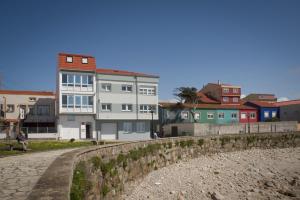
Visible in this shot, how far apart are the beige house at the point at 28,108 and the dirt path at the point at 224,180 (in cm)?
2826

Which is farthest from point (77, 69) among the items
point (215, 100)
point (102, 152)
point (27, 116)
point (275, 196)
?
point (215, 100)

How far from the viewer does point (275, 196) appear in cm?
1839

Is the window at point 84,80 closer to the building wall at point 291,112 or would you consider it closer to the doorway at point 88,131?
the doorway at point 88,131

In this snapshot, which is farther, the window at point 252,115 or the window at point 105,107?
the window at point 252,115

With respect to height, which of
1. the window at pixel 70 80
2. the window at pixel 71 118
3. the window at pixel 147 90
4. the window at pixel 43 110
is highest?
the window at pixel 70 80

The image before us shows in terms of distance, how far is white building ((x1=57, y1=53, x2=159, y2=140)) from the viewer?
38094mm

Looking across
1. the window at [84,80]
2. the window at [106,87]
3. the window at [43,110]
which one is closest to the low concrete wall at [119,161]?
the window at [106,87]

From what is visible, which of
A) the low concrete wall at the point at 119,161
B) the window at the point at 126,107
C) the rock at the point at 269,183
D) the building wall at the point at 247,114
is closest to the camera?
the low concrete wall at the point at 119,161

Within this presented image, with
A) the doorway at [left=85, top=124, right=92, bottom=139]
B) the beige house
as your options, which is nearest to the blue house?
the doorway at [left=85, top=124, right=92, bottom=139]

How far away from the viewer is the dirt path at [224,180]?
18.2 meters

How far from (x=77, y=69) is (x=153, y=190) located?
25.2 metres

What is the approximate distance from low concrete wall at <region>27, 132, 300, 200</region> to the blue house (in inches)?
741

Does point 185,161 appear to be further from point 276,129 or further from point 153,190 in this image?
point 276,129

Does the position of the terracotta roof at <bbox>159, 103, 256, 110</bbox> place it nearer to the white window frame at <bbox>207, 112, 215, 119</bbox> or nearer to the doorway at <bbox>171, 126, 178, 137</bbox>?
the white window frame at <bbox>207, 112, 215, 119</bbox>
